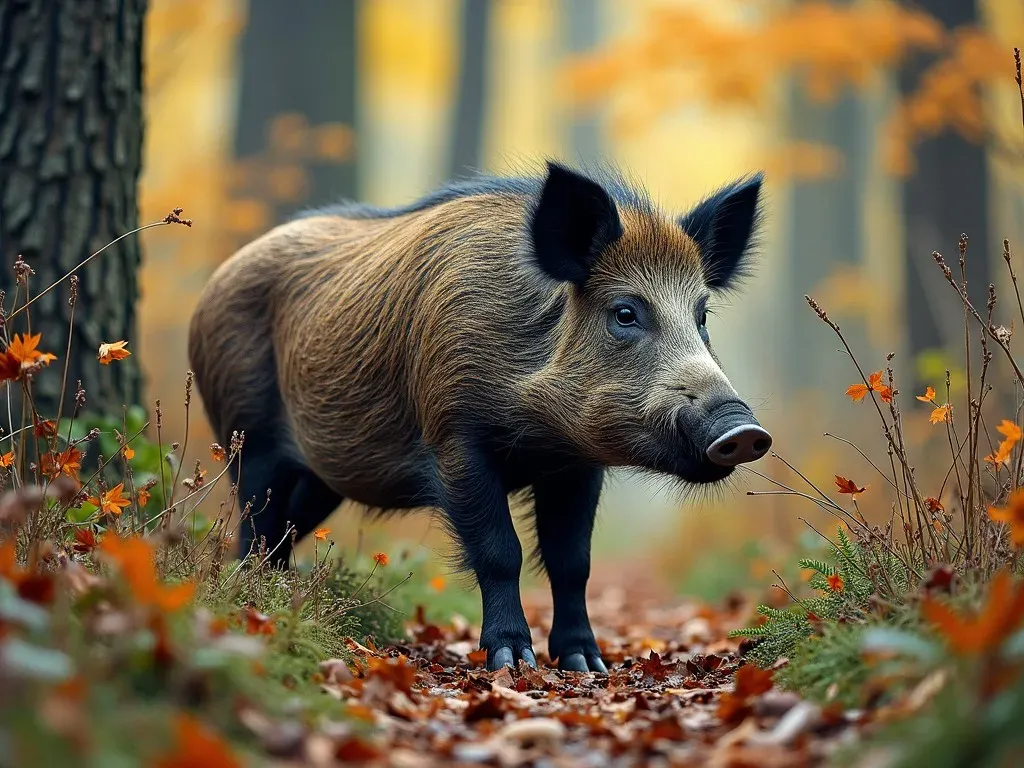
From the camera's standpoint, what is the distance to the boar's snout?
12.6 ft

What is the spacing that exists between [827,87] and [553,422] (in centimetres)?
963

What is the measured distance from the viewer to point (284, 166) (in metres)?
11.3

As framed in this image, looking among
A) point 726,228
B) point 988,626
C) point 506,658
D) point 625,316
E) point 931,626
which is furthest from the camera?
point 726,228

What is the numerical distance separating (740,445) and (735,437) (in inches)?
1.3

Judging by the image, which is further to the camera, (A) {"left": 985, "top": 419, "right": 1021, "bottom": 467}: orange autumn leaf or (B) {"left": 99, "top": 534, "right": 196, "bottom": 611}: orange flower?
(A) {"left": 985, "top": 419, "right": 1021, "bottom": 467}: orange autumn leaf

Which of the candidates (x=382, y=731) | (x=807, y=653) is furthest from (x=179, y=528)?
(x=807, y=653)

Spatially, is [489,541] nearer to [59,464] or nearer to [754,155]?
[59,464]

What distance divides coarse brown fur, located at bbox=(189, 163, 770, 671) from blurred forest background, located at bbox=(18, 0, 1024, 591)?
316mm

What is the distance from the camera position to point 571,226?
4.59 meters

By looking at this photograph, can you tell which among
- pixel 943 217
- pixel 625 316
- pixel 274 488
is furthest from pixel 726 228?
pixel 943 217

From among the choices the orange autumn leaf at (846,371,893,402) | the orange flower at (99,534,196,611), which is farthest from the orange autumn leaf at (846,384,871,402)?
the orange flower at (99,534,196,611)

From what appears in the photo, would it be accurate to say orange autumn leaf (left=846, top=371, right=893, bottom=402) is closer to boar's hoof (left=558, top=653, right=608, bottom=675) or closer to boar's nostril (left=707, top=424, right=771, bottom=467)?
boar's nostril (left=707, top=424, right=771, bottom=467)

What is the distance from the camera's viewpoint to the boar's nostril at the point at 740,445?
12.6ft

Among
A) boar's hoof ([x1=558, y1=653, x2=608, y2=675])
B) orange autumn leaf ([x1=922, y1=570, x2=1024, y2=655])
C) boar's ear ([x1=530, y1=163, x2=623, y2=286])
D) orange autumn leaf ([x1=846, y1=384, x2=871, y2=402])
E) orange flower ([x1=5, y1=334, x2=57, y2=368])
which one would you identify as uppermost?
boar's ear ([x1=530, y1=163, x2=623, y2=286])
